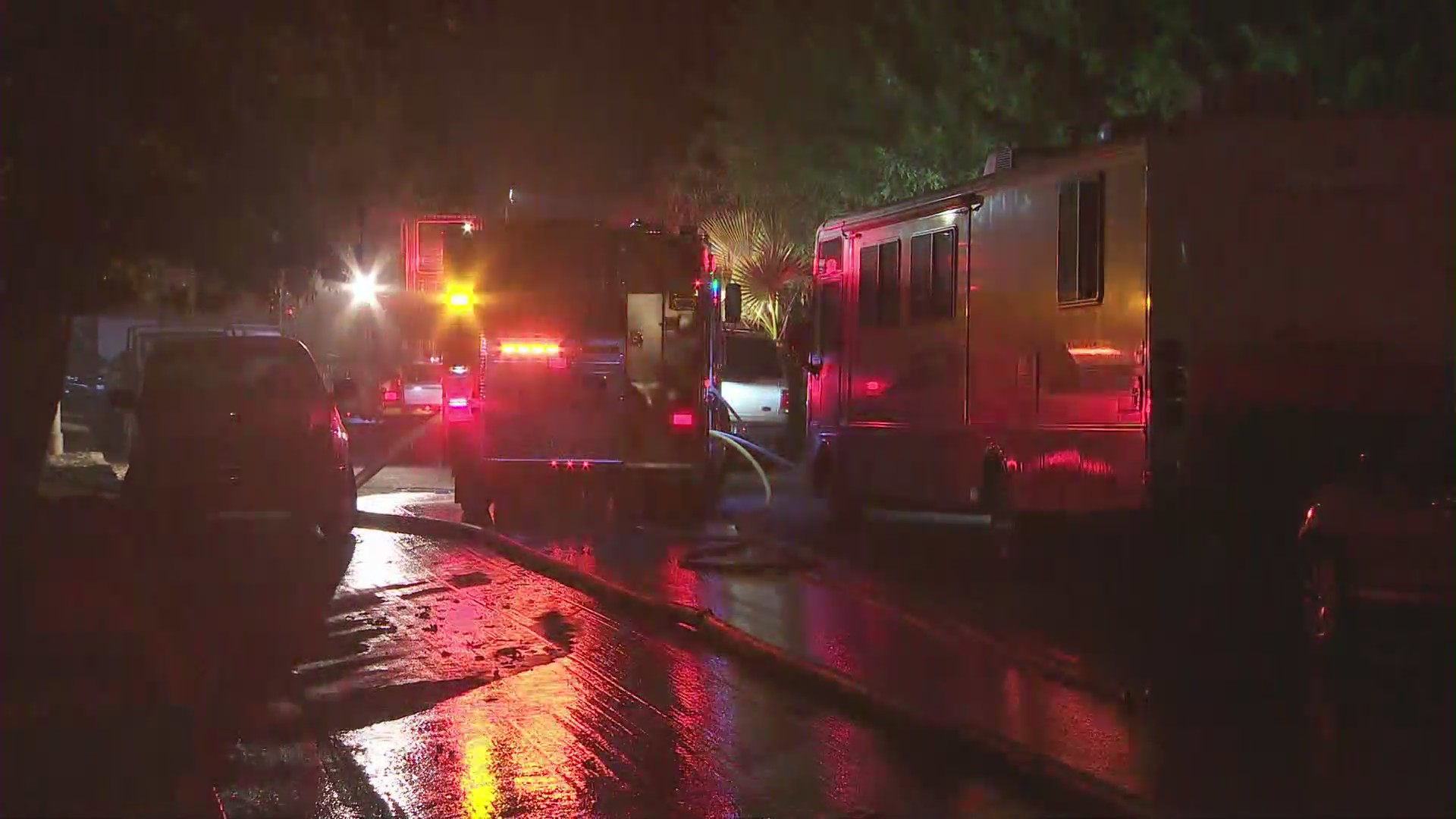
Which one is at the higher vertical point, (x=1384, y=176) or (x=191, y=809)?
(x=1384, y=176)

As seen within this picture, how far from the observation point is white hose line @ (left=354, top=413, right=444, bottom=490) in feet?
69.7

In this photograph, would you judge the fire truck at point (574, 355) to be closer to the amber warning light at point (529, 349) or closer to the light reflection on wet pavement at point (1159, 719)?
the amber warning light at point (529, 349)

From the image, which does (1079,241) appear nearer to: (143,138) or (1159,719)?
(1159,719)

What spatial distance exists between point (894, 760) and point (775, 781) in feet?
2.20

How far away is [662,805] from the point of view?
638 cm

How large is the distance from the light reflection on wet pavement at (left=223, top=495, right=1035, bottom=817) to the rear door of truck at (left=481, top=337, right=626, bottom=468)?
4989mm

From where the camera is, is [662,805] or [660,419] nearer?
[662,805]

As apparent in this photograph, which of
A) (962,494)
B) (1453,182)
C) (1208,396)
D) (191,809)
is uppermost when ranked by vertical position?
(1453,182)

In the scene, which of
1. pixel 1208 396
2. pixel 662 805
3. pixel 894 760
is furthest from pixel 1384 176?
pixel 662 805

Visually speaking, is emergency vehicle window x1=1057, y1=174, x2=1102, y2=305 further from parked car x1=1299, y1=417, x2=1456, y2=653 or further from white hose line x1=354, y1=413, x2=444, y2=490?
white hose line x1=354, y1=413, x2=444, y2=490

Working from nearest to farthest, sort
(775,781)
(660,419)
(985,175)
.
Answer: (775,781)
(985,175)
(660,419)

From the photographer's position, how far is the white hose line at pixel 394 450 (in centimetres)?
2123

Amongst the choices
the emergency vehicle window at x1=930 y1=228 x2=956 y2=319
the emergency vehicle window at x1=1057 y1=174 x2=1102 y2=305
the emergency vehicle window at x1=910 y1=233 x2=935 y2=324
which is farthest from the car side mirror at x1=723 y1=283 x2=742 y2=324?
the emergency vehicle window at x1=1057 y1=174 x2=1102 y2=305

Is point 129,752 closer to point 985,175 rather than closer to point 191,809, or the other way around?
A: point 191,809
